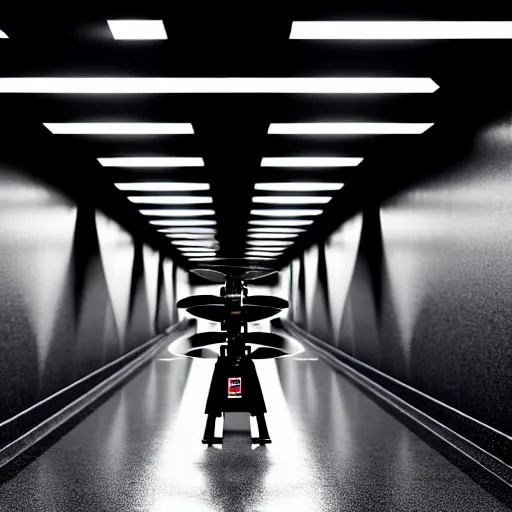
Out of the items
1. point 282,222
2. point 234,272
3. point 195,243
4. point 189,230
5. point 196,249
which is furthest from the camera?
point 196,249

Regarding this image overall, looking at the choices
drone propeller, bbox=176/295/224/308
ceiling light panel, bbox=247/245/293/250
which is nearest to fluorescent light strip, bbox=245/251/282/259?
ceiling light panel, bbox=247/245/293/250

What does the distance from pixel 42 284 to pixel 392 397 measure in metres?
4.23

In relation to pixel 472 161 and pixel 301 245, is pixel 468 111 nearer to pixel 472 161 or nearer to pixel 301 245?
pixel 472 161

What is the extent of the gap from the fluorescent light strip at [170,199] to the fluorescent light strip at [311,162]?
257cm

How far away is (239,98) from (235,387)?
2390 millimetres

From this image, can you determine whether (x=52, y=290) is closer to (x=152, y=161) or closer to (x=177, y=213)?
(x=152, y=161)

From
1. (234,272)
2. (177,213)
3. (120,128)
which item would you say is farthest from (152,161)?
(177,213)

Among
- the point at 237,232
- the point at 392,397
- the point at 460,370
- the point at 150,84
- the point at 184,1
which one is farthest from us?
the point at 237,232

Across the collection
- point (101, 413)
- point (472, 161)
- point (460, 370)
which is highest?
point (472, 161)

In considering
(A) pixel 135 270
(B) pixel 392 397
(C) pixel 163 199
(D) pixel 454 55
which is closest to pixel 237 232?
(A) pixel 135 270

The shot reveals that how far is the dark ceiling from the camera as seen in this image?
332cm

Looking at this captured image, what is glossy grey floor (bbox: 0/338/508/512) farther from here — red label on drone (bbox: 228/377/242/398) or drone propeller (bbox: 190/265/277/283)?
drone propeller (bbox: 190/265/277/283)

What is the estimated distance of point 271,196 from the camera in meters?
9.18

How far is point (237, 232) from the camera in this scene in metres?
13.3
